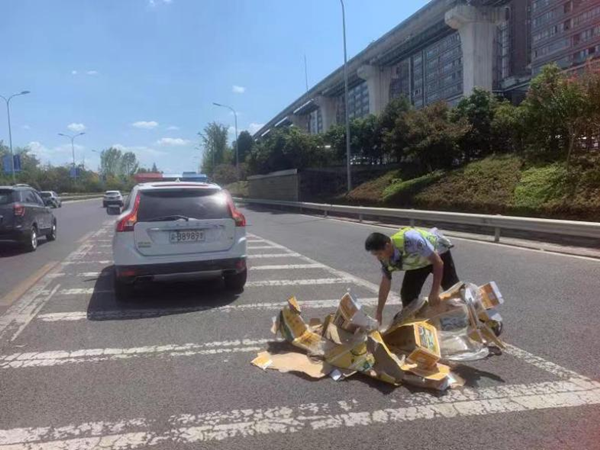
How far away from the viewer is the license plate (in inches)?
292

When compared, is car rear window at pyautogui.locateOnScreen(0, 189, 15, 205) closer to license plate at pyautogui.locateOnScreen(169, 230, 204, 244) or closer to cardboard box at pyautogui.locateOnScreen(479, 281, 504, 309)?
license plate at pyautogui.locateOnScreen(169, 230, 204, 244)

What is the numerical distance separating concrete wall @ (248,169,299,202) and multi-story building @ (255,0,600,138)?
33.3 ft

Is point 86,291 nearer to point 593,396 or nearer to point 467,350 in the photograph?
point 467,350

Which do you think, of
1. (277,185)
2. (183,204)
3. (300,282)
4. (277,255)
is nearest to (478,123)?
(277,255)

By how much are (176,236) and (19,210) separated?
8432 mm

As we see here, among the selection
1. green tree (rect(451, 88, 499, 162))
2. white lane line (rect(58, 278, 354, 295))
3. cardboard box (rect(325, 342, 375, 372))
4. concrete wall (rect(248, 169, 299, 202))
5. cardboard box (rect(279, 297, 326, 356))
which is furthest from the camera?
concrete wall (rect(248, 169, 299, 202))

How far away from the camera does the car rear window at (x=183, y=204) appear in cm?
749

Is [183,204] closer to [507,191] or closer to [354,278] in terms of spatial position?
[354,278]

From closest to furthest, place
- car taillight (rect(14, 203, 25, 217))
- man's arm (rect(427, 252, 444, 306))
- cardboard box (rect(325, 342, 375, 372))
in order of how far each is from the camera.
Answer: cardboard box (rect(325, 342, 375, 372)) → man's arm (rect(427, 252, 444, 306)) → car taillight (rect(14, 203, 25, 217))

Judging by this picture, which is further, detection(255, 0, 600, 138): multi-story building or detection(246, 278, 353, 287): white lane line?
detection(255, 0, 600, 138): multi-story building

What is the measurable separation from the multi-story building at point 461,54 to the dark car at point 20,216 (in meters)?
18.1

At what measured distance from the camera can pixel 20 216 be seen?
45.5ft

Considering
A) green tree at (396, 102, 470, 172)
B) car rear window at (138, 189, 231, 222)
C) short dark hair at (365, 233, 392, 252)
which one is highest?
green tree at (396, 102, 470, 172)

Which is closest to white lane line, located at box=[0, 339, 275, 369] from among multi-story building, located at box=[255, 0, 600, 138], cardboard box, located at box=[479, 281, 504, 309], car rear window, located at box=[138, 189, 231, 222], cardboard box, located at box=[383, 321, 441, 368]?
cardboard box, located at box=[383, 321, 441, 368]
